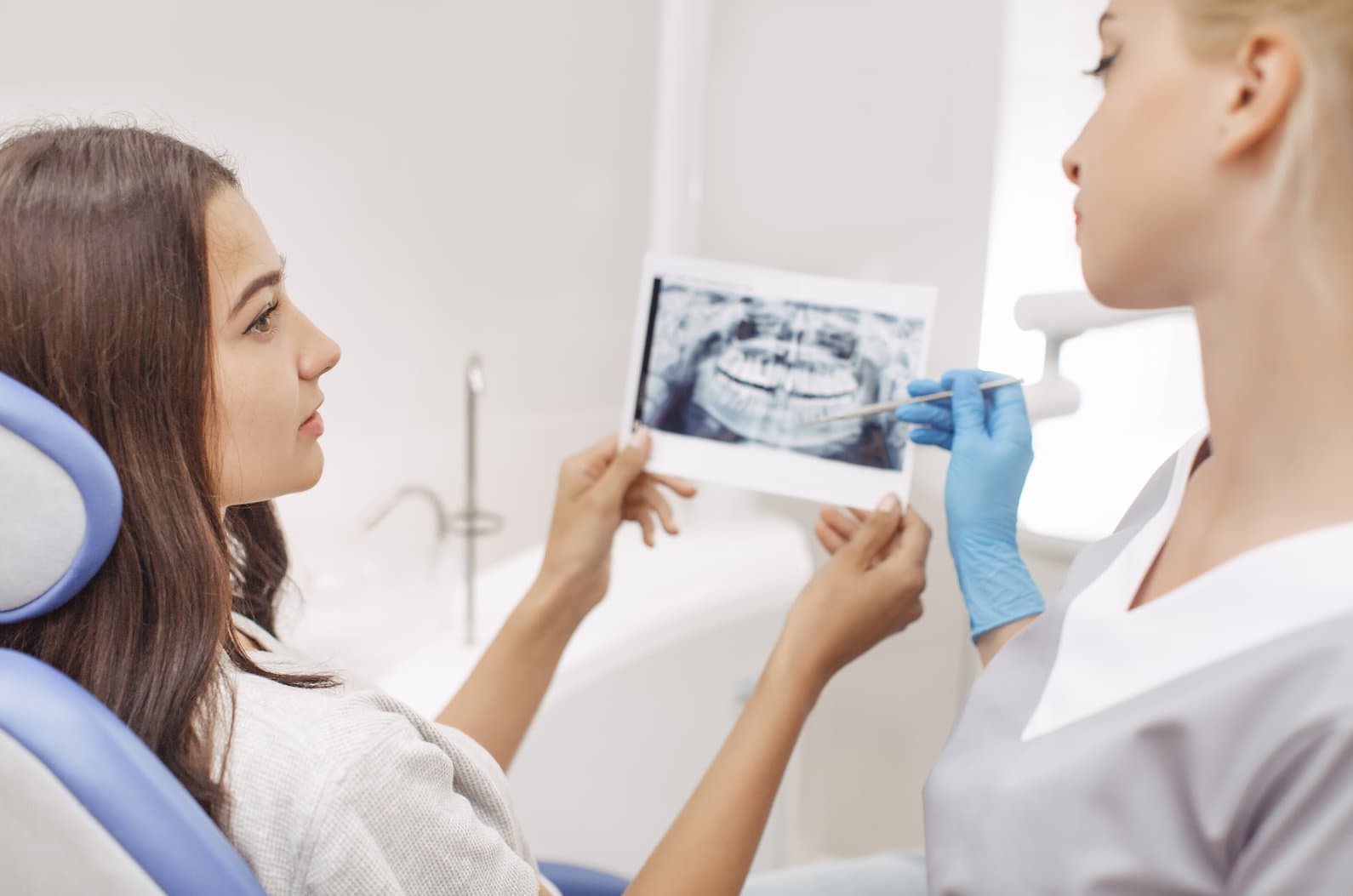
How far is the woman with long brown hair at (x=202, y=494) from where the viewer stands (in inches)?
26.9

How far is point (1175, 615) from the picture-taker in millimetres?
677

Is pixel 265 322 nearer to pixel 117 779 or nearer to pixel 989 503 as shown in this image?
pixel 117 779

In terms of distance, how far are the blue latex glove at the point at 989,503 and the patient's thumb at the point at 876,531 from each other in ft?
0.35

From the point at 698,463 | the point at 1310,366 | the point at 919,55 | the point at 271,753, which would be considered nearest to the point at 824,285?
the point at 698,463

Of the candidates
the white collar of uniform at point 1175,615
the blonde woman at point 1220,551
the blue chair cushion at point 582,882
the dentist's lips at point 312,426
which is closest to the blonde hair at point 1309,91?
the blonde woman at point 1220,551

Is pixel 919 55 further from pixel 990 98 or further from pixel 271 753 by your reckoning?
pixel 271 753

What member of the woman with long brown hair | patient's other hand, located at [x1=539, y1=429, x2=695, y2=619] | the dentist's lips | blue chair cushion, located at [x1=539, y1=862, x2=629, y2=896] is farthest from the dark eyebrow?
blue chair cushion, located at [x1=539, y1=862, x2=629, y2=896]

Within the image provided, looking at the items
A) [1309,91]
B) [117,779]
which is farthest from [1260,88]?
[117,779]

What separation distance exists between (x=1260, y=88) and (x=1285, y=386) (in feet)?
0.55

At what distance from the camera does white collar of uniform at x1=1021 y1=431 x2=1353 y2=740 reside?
605 millimetres

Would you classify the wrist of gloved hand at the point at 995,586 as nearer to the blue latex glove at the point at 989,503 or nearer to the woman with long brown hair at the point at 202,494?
the blue latex glove at the point at 989,503

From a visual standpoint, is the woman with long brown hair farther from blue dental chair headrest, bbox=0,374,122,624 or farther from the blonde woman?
the blonde woman

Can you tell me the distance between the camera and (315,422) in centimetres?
89

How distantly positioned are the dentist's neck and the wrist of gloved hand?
0.34 m
